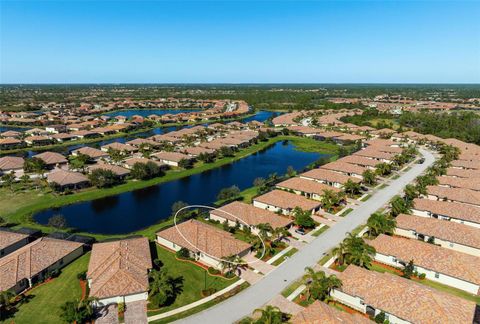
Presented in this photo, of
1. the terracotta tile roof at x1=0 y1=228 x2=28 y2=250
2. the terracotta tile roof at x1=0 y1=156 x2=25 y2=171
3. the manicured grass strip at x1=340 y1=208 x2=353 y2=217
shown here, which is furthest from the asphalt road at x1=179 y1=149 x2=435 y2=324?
the terracotta tile roof at x1=0 y1=156 x2=25 y2=171

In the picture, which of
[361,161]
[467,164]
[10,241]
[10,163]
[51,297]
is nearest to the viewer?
[51,297]

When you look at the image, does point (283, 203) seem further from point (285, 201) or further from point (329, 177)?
point (329, 177)

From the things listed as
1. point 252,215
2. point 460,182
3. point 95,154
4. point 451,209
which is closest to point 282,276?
point 252,215

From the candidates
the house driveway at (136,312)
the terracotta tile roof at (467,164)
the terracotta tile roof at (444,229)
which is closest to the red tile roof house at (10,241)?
the house driveway at (136,312)

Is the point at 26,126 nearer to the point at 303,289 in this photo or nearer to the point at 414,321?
the point at 303,289

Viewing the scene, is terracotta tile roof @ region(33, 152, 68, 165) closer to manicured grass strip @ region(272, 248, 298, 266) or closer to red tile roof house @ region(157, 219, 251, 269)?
red tile roof house @ region(157, 219, 251, 269)

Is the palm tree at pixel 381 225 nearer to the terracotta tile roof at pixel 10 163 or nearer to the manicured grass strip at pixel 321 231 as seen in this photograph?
the manicured grass strip at pixel 321 231
